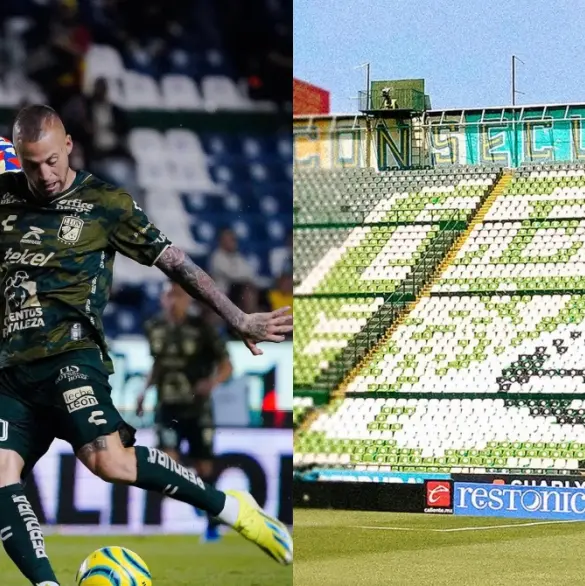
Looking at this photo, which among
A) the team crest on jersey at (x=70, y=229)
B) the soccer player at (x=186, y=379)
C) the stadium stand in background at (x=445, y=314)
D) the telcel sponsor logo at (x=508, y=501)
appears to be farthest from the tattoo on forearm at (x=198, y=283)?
the stadium stand in background at (x=445, y=314)

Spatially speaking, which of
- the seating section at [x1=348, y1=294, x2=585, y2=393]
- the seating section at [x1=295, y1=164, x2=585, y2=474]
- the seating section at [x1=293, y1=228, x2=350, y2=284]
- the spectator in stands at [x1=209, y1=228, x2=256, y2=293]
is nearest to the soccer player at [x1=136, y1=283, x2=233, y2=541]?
the spectator in stands at [x1=209, y1=228, x2=256, y2=293]

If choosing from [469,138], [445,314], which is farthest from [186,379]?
[469,138]

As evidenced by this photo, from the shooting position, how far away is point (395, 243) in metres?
15.6

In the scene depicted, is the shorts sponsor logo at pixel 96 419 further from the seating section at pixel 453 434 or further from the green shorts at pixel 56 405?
the seating section at pixel 453 434

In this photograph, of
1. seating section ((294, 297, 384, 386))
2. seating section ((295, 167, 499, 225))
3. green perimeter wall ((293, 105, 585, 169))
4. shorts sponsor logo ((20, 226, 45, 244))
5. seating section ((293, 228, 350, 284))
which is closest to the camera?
shorts sponsor logo ((20, 226, 45, 244))

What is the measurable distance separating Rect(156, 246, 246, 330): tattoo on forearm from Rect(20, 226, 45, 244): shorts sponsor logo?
0.86ft

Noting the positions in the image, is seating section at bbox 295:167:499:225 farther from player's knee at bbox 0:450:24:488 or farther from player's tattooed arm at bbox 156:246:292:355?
player's knee at bbox 0:450:24:488

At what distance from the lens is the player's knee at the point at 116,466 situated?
2.67 metres

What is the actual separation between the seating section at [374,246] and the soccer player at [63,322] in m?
11.0

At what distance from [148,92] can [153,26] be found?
17 centimetres

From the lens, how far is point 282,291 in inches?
128

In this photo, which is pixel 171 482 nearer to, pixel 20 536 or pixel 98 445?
pixel 98 445

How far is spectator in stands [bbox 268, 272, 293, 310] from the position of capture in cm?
323

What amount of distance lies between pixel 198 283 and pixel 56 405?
399mm
